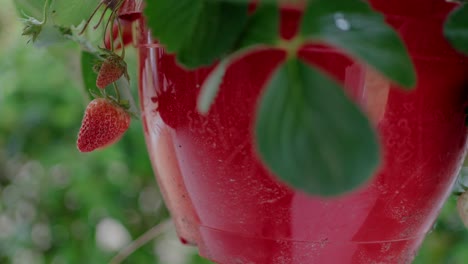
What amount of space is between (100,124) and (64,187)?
39.4 inches

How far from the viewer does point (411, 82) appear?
8.2 inches

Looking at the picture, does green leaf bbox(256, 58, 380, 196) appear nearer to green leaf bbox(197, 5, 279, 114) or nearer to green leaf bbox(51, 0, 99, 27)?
green leaf bbox(197, 5, 279, 114)

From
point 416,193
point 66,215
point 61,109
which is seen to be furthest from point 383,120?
point 66,215

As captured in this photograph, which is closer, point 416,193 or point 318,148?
point 318,148

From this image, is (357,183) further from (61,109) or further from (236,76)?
(61,109)

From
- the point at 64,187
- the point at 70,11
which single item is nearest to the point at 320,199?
the point at 70,11

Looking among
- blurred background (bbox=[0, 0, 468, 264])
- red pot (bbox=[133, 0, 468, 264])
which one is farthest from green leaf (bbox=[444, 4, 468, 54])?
blurred background (bbox=[0, 0, 468, 264])

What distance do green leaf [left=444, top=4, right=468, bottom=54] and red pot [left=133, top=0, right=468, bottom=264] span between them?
4cm

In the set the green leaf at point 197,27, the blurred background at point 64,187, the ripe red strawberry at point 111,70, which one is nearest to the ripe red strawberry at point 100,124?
the ripe red strawberry at point 111,70

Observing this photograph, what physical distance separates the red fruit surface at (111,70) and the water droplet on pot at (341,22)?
0.21 m

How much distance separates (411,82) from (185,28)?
11 centimetres

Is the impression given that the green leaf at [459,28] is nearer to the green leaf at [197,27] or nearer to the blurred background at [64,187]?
the green leaf at [197,27]

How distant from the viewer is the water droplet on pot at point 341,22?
22 centimetres

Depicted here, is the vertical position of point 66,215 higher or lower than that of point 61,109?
lower
